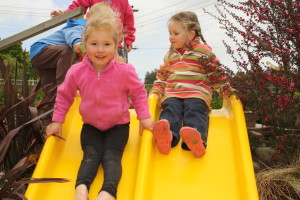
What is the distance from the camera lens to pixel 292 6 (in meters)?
3.08

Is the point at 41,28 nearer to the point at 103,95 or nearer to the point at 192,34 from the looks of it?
the point at 192,34

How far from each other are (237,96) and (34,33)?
278 cm

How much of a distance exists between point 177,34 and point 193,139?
1.29 m

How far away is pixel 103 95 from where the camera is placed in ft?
9.21

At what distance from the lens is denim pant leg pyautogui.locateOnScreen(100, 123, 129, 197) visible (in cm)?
242

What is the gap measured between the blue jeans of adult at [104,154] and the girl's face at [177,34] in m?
1.10

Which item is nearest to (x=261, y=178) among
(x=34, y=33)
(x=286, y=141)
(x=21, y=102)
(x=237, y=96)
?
(x=286, y=141)

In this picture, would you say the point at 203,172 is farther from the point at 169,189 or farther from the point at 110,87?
the point at 110,87

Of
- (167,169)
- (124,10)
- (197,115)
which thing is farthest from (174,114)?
(124,10)

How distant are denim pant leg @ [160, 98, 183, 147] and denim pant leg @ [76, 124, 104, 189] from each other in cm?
61

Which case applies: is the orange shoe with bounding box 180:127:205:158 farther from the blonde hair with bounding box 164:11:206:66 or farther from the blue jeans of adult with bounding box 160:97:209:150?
the blonde hair with bounding box 164:11:206:66

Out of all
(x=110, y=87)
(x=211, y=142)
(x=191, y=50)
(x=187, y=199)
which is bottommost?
(x=187, y=199)

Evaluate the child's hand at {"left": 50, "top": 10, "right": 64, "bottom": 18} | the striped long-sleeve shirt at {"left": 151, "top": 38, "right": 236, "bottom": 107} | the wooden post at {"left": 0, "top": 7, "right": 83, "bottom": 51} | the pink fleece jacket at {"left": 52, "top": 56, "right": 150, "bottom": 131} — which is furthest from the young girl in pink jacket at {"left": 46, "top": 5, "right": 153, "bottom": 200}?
the child's hand at {"left": 50, "top": 10, "right": 64, "bottom": 18}

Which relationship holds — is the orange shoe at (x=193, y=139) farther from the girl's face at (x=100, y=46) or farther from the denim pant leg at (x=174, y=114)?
the girl's face at (x=100, y=46)
